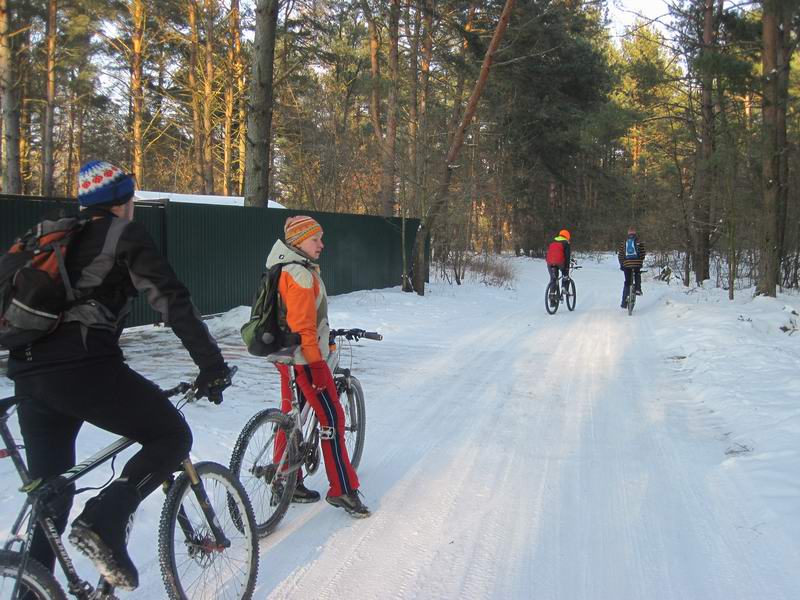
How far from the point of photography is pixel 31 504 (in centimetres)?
212

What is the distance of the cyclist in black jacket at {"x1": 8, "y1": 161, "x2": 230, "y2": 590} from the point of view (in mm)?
2184

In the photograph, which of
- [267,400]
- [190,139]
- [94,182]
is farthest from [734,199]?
[190,139]

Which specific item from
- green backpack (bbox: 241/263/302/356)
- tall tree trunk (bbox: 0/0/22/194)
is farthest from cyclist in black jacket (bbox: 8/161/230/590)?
tall tree trunk (bbox: 0/0/22/194)

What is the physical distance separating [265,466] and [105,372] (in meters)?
1.48

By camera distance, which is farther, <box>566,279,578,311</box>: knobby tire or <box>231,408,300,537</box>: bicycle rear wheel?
<box>566,279,578,311</box>: knobby tire

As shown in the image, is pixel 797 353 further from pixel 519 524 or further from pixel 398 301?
pixel 398 301

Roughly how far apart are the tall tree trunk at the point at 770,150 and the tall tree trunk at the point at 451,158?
5.58 m

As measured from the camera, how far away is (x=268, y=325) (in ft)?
11.7

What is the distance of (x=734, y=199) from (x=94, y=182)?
1569 cm

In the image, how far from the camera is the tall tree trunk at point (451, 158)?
15.0m

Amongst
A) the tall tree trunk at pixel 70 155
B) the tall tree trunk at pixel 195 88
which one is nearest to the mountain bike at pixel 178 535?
the tall tree trunk at pixel 195 88

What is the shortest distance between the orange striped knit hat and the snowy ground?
1669mm

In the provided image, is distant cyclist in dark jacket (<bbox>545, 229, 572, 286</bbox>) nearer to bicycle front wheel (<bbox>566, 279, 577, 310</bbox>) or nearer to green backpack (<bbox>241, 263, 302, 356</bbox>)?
bicycle front wheel (<bbox>566, 279, 577, 310</bbox>)

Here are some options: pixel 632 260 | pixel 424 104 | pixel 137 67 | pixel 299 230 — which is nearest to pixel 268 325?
pixel 299 230
